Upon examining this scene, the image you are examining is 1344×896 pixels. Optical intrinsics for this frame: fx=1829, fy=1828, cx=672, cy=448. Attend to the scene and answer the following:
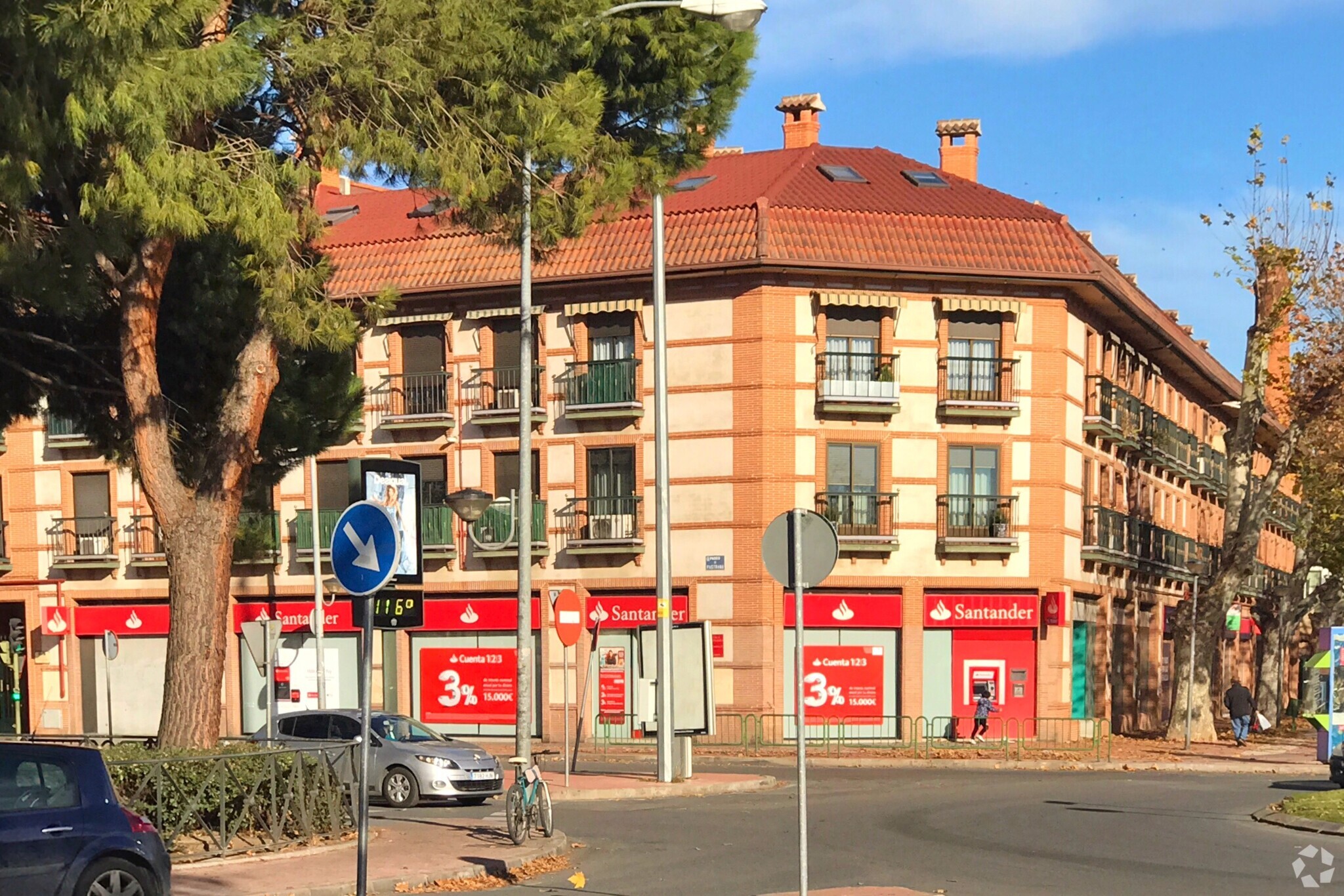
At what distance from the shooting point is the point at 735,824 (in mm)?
21359

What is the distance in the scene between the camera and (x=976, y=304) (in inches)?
1592

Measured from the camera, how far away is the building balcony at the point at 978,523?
40.3 m

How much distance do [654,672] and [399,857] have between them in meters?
12.2

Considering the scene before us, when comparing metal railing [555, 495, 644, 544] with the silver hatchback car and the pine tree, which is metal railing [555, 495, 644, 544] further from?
the pine tree

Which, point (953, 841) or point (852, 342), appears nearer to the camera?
point (953, 841)

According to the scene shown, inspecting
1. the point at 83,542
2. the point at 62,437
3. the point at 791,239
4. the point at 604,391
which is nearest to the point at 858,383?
the point at 791,239

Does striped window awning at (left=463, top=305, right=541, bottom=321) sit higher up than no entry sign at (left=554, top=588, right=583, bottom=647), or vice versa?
striped window awning at (left=463, top=305, right=541, bottom=321)

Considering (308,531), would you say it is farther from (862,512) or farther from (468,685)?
(862,512)

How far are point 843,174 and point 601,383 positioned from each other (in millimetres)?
8791

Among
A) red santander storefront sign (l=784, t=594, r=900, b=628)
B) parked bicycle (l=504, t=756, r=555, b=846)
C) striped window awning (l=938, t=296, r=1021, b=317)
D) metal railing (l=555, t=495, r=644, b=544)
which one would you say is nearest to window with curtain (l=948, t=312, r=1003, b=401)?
striped window awning (l=938, t=296, r=1021, b=317)

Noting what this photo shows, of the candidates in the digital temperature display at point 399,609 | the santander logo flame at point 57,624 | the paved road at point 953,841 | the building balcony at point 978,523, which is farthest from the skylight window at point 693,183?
the digital temperature display at point 399,609

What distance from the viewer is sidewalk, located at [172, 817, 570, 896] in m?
14.9

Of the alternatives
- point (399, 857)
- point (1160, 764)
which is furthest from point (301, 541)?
point (399, 857)

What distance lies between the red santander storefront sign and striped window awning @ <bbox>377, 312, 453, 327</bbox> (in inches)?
405
